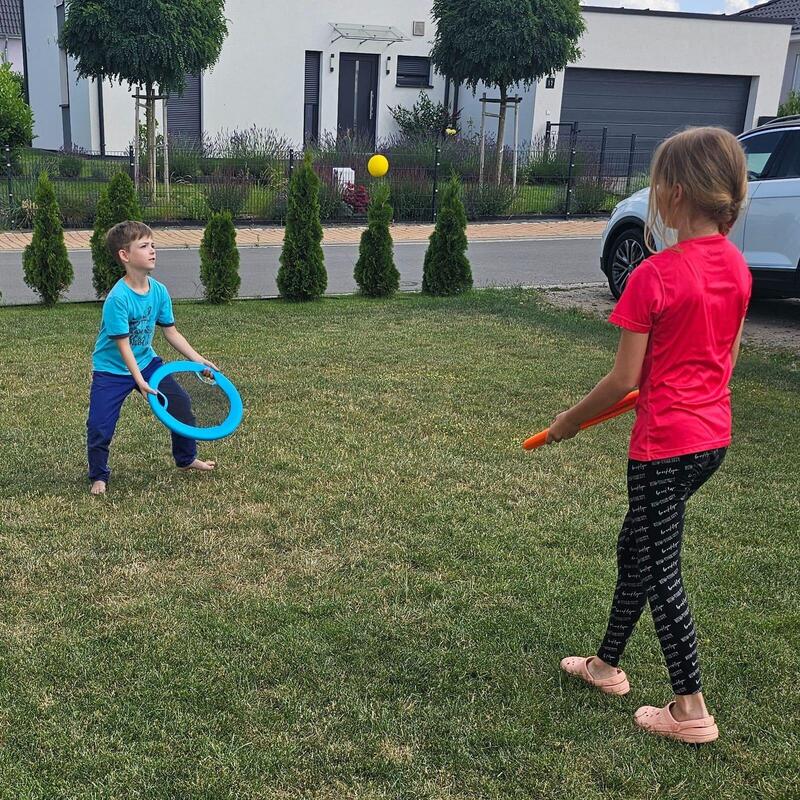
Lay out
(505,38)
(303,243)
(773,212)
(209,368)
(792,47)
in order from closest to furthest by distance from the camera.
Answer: (209,368) < (773,212) < (303,243) < (505,38) < (792,47)

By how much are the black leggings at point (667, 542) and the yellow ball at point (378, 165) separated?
16.3 meters

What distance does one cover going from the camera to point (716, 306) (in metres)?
→ 2.60

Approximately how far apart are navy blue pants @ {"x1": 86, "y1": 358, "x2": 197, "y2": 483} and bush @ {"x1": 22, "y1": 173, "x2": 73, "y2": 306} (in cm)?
547

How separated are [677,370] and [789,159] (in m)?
7.33

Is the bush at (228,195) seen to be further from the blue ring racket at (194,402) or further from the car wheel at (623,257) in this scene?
the blue ring racket at (194,402)

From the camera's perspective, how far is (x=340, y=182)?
1836 cm

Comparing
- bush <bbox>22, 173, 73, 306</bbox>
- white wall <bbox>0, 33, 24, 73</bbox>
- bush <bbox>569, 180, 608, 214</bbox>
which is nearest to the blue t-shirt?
bush <bbox>22, 173, 73, 306</bbox>

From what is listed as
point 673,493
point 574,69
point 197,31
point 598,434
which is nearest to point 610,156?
point 574,69

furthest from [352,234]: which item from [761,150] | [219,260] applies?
[761,150]

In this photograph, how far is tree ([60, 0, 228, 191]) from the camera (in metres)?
16.8

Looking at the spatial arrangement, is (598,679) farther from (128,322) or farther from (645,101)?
(645,101)

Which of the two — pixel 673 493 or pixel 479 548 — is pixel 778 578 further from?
pixel 673 493

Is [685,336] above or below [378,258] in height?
above

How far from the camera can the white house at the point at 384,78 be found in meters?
26.1
